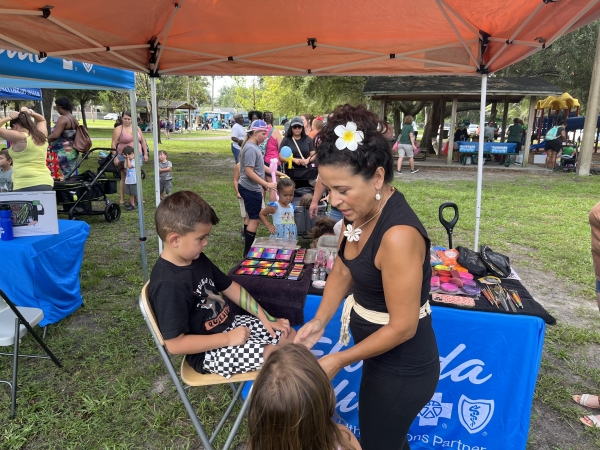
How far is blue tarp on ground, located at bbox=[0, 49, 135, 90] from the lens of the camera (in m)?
3.09

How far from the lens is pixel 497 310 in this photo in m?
2.20

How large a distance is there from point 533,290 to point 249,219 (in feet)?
11.3

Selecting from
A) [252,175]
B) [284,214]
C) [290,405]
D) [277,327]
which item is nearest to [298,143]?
[252,175]

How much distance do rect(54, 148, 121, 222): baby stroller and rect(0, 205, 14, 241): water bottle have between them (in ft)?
11.3

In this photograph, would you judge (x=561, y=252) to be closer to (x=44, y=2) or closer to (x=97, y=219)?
(x=44, y=2)

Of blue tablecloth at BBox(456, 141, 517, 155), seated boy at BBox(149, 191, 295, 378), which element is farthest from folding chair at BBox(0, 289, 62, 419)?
blue tablecloth at BBox(456, 141, 517, 155)

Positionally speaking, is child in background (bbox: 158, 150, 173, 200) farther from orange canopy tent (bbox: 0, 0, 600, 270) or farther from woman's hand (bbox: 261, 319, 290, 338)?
woman's hand (bbox: 261, 319, 290, 338)

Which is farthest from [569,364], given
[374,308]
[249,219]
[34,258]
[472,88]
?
[472,88]

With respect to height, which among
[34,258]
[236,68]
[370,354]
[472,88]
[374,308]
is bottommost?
[34,258]

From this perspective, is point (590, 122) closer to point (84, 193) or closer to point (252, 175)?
point (252, 175)

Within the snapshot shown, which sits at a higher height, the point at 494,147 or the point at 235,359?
the point at 494,147

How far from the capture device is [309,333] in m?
1.79

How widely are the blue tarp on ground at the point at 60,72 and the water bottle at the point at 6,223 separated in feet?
3.42

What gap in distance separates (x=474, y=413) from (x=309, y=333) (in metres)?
1.23
